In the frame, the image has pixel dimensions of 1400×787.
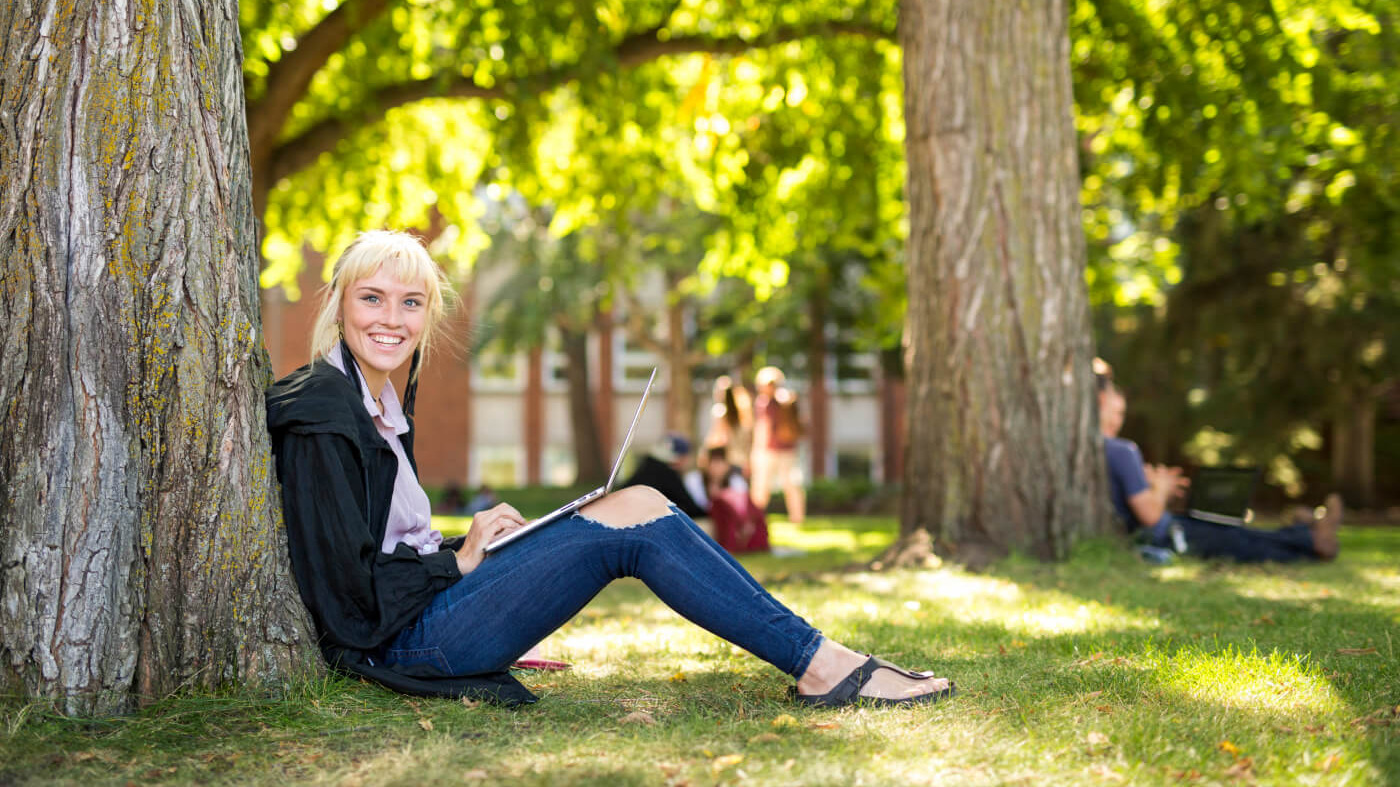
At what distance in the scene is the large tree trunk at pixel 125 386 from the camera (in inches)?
120

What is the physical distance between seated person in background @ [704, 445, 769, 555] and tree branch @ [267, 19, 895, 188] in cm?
419

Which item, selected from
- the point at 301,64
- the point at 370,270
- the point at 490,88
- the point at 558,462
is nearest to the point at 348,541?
the point at 370,270

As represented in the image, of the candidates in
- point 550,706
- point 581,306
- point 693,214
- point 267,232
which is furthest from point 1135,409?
point 550,706

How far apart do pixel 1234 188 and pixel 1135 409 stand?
8511 millimetres

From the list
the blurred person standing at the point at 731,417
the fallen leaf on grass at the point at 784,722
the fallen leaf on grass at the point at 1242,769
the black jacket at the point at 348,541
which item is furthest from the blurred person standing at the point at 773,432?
the fallen leaf on grass at the point at 1242,769

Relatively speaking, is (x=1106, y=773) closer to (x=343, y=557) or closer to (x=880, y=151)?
(x=343, y=557)

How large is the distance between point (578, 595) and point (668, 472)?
6.22 metres

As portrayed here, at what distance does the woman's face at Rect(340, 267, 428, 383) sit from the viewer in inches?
143

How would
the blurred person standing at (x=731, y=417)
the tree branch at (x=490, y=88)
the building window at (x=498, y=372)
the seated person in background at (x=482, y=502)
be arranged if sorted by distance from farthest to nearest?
the building window at (x=498, y=372) → the seated person in background at (x=482, y=502) → the blurred person standing at (x=731, y=417) → the tree branch at (x=490, y=88)

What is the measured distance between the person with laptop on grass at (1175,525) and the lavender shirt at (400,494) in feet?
16.5

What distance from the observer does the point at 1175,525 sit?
7.66 meters

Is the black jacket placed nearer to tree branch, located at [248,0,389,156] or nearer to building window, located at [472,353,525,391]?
tree branch, located at [248,0,389,156]

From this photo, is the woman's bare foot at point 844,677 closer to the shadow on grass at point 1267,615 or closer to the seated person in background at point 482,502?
the shadow on grass at point 1267,615

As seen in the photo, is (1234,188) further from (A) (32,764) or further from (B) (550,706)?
(A) (32,764)
